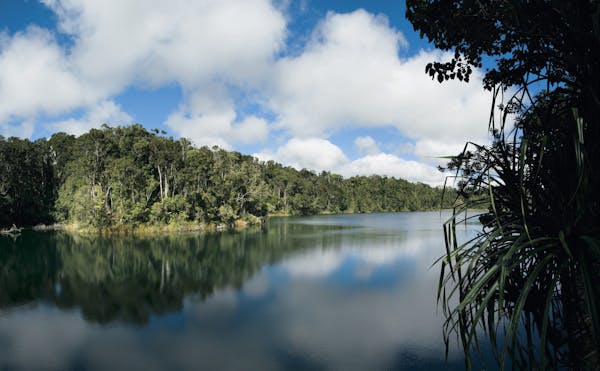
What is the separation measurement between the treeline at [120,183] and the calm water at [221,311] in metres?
11.3

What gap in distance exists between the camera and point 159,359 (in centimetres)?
801

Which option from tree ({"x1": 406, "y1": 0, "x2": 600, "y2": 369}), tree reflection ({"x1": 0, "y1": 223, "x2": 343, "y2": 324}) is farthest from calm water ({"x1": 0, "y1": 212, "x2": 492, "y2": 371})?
tree ({"x1": 406, "y1": 0, "x2": 600, "y2": 369})

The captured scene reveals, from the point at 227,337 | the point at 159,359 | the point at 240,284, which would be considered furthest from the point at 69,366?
the point at 240,284

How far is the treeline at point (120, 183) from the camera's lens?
109 feet

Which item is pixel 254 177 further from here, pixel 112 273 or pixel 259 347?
pixel 259 347

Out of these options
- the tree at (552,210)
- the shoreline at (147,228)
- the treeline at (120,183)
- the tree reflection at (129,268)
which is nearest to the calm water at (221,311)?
the tree reflection at (129,268)

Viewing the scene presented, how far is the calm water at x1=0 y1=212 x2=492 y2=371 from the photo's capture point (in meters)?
7.99

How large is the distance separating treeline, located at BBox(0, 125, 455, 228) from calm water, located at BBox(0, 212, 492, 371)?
37.0 ft

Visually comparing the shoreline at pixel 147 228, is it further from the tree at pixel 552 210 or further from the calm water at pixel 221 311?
the tree at pixel 552 210

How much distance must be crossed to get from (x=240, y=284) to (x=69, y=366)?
7533 millimetres


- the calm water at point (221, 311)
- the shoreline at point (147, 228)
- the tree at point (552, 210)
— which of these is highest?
the tree at point (552, 210)

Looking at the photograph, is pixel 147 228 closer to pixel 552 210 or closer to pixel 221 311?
pixel 221 311

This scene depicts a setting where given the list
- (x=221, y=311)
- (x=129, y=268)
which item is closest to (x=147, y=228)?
(x=129, y=268)

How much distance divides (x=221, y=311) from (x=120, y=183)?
26569mm
